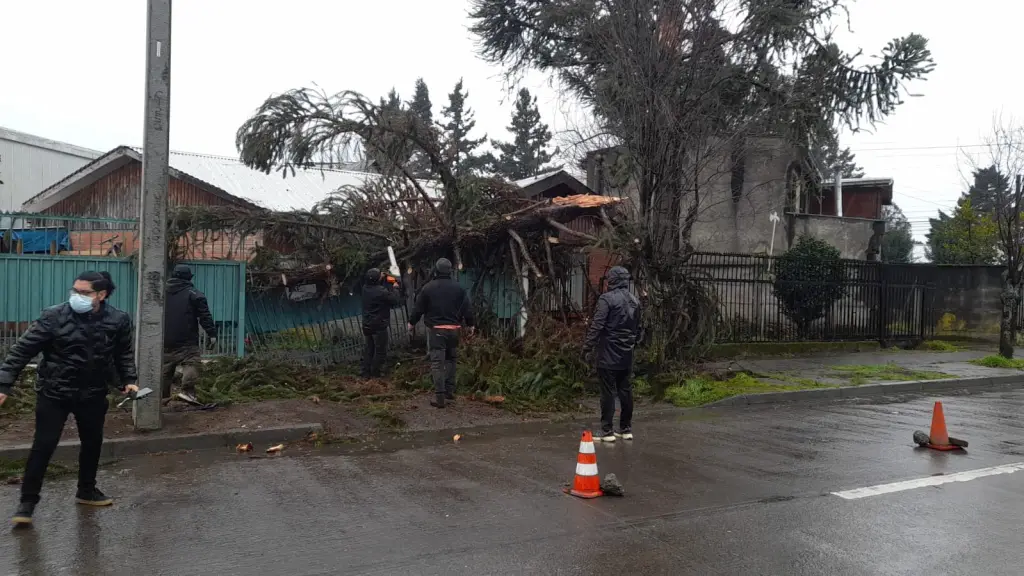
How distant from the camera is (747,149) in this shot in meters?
13.6

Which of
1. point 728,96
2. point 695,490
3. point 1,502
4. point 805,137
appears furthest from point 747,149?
point 1,502

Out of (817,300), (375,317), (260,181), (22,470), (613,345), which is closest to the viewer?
(22,470)

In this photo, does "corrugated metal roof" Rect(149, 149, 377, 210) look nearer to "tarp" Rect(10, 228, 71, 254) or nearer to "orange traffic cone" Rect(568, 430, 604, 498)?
"tarp" Rect(10, 228, 71, 254)

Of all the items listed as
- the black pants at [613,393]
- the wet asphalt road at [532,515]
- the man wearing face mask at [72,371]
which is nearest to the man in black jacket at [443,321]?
the wet asphalt road at [532,515]

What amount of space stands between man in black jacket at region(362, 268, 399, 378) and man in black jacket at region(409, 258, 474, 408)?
1120 mm

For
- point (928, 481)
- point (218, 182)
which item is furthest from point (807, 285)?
point (218, 182)

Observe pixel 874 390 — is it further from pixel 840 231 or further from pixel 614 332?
pixel 840 231

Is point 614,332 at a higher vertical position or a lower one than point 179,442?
higher

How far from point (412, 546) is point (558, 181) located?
15045mm

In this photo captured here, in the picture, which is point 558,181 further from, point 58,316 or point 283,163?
point 58,316

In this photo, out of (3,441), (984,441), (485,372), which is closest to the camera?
(3,441)

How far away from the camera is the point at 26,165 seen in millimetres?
20062

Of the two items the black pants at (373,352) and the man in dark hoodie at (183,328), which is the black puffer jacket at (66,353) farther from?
the black pants at (373,352)

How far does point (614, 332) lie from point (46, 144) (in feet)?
62.7
